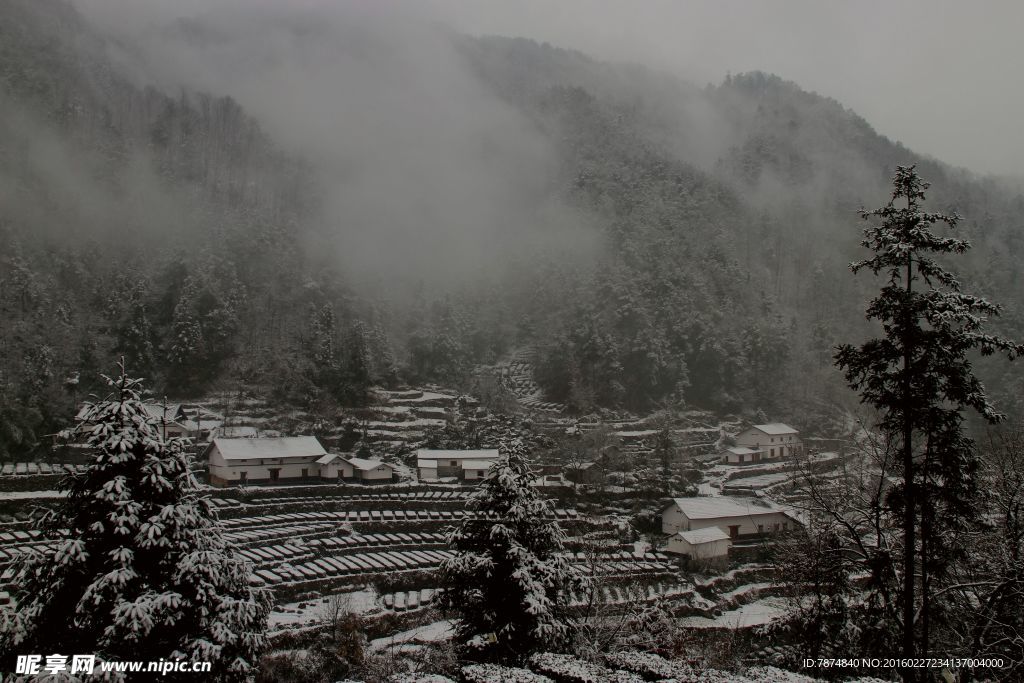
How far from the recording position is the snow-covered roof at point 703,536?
3192 centimetres

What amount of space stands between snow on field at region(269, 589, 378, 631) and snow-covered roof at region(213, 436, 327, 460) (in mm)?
14496

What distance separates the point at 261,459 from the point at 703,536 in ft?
84.4

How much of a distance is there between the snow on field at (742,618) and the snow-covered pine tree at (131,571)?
2133 cm

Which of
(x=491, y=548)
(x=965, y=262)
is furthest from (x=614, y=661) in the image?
(x=965, y=262)

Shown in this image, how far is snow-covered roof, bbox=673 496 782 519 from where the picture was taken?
3400cm

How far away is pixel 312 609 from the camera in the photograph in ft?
79.1

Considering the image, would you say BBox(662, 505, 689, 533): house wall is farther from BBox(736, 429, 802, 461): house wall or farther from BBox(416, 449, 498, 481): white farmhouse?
BBox(736, 429, 802, 461): house wall

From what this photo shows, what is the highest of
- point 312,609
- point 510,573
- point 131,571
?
point 131,571

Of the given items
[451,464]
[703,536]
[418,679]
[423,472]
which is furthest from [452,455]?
[418,679]

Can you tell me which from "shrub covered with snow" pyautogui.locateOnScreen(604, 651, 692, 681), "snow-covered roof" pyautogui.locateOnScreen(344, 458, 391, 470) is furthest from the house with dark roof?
"shrub covered with snow" pyautogui.locateOnScreen(604, 651, 692, 681)

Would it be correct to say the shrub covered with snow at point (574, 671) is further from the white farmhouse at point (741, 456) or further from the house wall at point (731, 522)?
the white farmhouse at point (741, 456)

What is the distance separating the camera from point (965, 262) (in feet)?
274

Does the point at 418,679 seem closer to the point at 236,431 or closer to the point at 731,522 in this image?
the point at 731,522

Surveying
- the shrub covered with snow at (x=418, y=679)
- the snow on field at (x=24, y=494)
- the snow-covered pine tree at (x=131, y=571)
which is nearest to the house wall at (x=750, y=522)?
the shrub covered with snow at (x=418, y=679)
